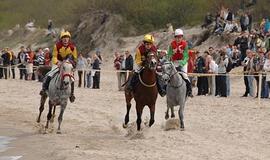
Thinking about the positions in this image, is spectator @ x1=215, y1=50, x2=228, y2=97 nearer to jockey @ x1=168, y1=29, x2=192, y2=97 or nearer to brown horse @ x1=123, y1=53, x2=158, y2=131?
jockey @ x1=168, y1=29, x2=192, y2=97

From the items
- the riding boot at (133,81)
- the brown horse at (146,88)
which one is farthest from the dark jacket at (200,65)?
the brown horse at (146,88)

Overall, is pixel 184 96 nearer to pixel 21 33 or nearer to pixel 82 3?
pixel 82 3

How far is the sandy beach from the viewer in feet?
48.9

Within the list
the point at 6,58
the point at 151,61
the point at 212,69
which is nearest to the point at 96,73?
the point at 212,69

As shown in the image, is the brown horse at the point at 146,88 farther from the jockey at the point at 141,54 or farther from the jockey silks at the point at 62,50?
the jockey silks at the point at 62,50

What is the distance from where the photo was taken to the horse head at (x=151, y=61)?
16781 mm

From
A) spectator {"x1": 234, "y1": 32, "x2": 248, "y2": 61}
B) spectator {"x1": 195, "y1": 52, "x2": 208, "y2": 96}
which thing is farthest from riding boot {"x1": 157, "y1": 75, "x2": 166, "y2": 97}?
spectator {"x1": 234, "y1": 32, "x2": 248, "y2": 61}

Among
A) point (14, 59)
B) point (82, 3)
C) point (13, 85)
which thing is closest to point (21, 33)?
point (82, 3)

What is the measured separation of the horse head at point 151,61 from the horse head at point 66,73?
2.22 m

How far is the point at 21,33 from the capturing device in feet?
250

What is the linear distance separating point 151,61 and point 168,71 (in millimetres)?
1886

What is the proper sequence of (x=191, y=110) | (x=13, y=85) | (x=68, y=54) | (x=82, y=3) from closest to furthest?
(x=68, y=54), (x=191, y=110), (x=13, y=85), (x=82, y=3)

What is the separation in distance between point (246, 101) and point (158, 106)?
11.4 ft

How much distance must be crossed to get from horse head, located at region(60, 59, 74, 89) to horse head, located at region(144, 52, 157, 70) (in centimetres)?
222
